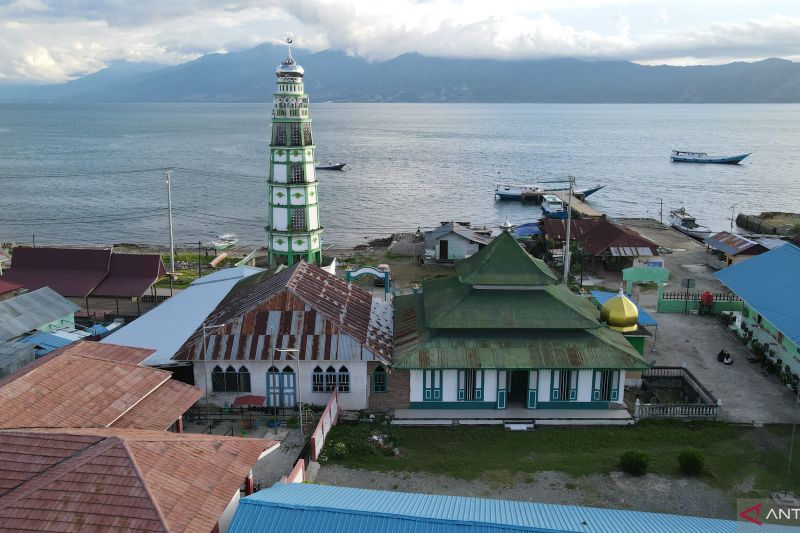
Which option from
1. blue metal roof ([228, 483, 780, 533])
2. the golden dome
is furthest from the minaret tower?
blue metal roof ([228, 483, 780, 533])

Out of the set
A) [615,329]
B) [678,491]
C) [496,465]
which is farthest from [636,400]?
[496,465]

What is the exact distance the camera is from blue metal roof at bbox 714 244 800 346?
31.7 metres

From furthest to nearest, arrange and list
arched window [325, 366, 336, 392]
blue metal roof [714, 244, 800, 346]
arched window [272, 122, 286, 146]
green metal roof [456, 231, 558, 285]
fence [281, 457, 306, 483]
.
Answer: arched window [272, 122, 286, 146], blue metal roof [714, 244, 800, 346], green metal roof [456, 231, 558, 285], arched window [325, 366, 336, 392], fence [281, 457, 306, 483]

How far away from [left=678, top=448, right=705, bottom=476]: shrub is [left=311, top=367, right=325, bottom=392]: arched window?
1433 centimetres

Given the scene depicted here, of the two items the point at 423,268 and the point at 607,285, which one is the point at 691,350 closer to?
the point at 607,285

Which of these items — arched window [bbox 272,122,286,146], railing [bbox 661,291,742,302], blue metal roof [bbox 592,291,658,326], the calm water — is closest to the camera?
blue metal roof [bbox 592,291,658,326]

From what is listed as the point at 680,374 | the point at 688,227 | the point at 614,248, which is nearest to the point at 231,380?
the point at 680,374

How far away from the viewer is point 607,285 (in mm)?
50562

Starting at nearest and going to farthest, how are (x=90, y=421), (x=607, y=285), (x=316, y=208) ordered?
(x=90, y=421) → (x=316, y=208) → (x=607, y=285)

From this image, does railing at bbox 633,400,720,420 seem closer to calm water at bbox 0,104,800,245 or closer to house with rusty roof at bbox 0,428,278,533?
house with rusty roof at bbox 0,428,278,533

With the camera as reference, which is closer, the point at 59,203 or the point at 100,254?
the point at 100,254

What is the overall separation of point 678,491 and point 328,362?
46.7 ft

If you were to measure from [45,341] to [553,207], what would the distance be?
73.0 metres

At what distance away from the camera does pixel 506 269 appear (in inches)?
1206
